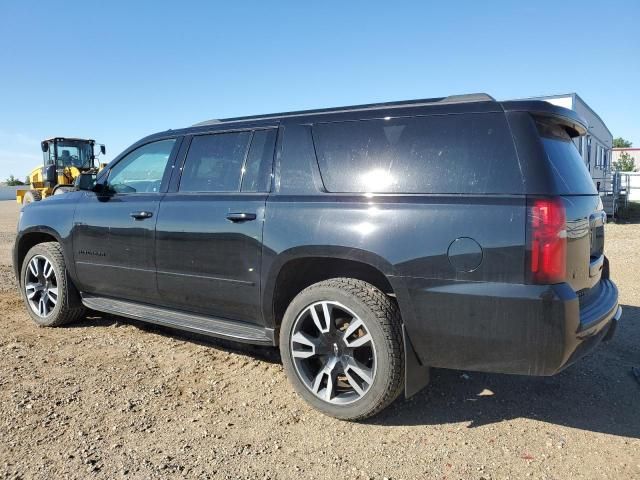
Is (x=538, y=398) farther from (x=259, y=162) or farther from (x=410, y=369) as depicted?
(x=259, y=162)

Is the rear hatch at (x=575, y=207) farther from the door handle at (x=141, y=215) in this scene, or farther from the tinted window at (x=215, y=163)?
the door handle at (x=141, y=215)

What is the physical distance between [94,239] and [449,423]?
333cm

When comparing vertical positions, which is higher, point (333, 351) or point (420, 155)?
point (420, 155)

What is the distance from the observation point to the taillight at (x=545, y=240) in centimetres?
257

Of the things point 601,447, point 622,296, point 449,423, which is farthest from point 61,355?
point 622,296

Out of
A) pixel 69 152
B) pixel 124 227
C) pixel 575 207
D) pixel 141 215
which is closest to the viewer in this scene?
pixel 575 207

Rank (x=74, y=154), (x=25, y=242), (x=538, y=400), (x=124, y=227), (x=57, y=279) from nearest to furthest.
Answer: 1. (x=538, y=400)
2. (x=124, y=227)
3. (x=57, y=279)
4. (x=25, y=242)
5. (x=74, y=154)

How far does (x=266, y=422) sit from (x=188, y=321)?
3.76ft

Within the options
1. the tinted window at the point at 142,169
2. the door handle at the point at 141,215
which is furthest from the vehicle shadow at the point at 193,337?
the tinted window at the point at 142,169

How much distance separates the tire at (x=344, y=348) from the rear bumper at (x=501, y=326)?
0.58ft

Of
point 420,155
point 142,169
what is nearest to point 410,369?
point 420,155

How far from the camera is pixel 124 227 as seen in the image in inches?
170

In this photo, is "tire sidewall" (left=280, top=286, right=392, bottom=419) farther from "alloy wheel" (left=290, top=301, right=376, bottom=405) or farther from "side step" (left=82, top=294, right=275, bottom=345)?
"side step" (left=82, top=294, right=275, bottom=345)

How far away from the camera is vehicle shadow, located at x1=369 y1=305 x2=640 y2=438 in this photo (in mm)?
3209
